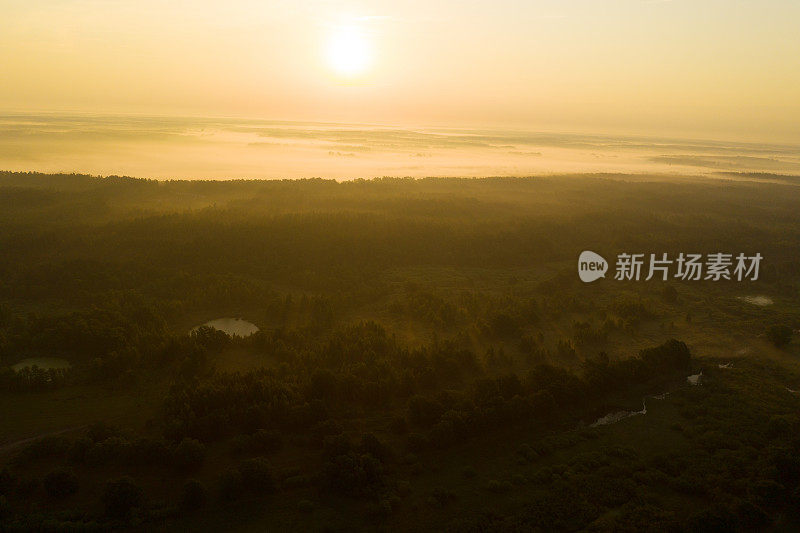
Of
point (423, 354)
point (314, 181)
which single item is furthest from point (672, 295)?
point (314, 181)

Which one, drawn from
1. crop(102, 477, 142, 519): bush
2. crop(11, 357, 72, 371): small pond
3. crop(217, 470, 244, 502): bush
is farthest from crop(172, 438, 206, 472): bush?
crop(11, 357, 72, 371): small pond

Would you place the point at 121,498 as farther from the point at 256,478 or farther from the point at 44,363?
the point at 44,363

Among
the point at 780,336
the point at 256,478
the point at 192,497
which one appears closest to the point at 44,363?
the point at 192,497

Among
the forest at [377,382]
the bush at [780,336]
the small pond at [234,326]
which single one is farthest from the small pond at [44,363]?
the bush at [780,336]

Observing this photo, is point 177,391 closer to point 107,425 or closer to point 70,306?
point 107,425

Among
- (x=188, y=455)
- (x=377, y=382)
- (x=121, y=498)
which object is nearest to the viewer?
(x=121, y=498)

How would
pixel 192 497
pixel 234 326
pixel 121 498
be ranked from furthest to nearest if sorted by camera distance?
pixel 234 326, pixel 192 497, pixel 121 498
